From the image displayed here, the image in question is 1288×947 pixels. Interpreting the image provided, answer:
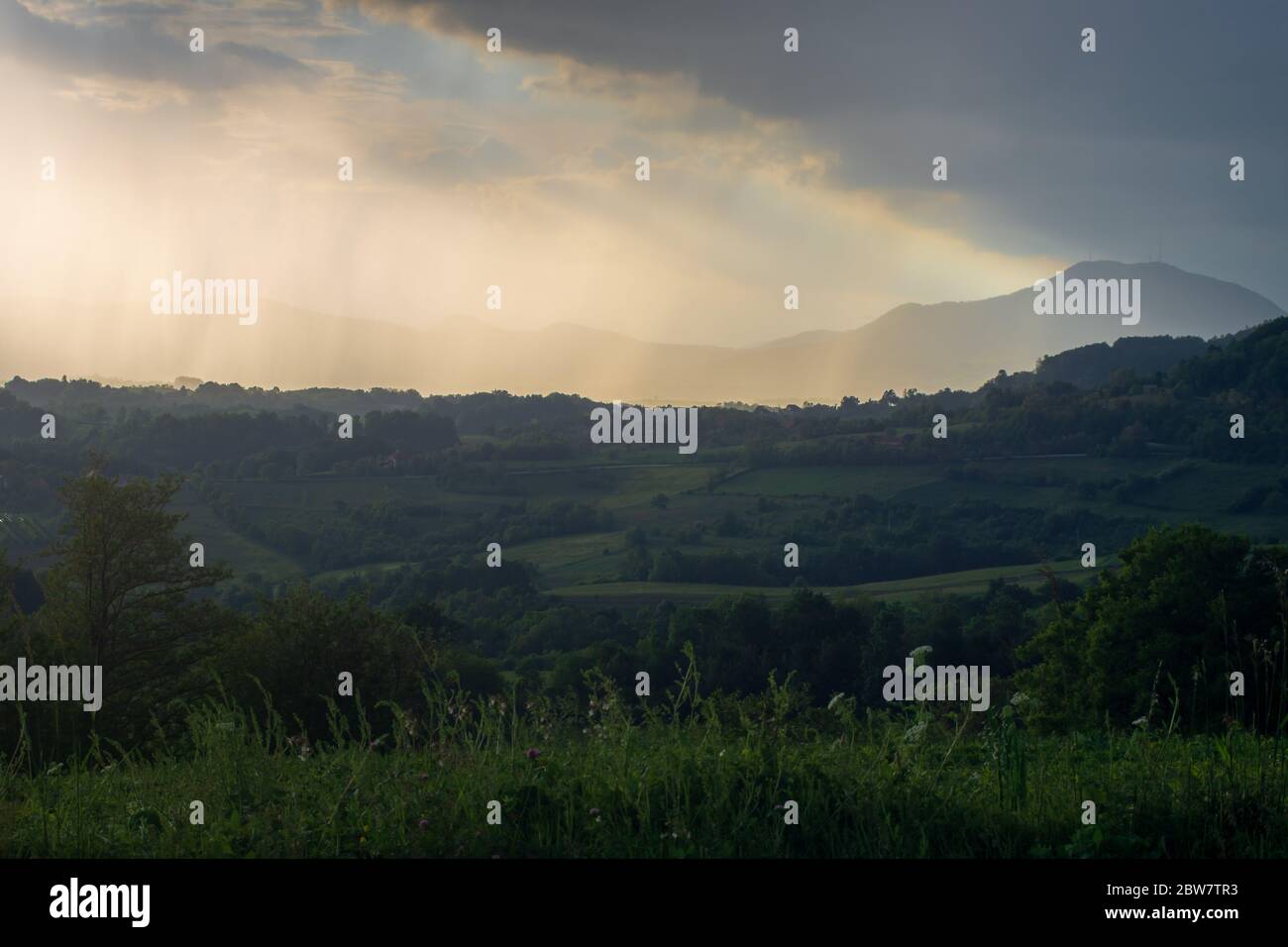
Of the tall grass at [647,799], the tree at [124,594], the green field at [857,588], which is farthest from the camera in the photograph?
the green field at [857,588]

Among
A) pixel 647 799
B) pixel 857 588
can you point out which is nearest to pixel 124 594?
pixel 647 799

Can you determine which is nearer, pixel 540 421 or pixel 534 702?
pixel 534 702

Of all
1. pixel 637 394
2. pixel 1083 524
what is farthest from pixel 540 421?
pixel 1083 524

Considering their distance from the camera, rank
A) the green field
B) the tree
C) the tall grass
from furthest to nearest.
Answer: the green field → the tree → the tall grass

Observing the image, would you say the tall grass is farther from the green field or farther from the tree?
the green field

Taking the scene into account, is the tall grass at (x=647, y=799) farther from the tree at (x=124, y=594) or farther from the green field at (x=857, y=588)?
the green field at (x=857, y=588)

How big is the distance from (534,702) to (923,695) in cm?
229

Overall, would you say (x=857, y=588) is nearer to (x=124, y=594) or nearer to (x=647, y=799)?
(x=124, y=594)

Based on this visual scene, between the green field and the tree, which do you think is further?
the green field

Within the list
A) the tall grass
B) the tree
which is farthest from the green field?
the tall grass

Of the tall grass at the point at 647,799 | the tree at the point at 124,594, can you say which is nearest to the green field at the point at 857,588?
the tree at the point at 124,594
